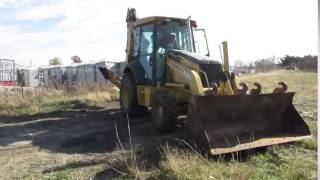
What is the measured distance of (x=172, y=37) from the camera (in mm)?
9508

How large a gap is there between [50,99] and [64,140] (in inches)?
325

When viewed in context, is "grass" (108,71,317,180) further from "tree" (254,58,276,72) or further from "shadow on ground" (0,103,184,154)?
"tree" (254,58,276,72)

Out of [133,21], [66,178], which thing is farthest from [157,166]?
[133,21]

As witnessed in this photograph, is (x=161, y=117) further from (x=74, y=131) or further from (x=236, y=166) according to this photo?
(x=236, y=166)

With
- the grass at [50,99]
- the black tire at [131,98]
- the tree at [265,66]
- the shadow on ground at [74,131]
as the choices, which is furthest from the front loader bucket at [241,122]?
the tree at [265,66]

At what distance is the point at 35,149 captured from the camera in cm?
771

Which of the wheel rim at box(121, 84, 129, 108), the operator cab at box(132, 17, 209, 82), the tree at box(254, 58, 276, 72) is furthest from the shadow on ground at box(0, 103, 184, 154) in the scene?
the tree at box(254, 58, 276, 72)

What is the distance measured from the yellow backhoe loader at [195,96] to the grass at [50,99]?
3776 millimetres

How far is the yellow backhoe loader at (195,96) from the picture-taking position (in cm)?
680

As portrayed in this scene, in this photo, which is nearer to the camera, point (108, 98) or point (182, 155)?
point (182, 155)

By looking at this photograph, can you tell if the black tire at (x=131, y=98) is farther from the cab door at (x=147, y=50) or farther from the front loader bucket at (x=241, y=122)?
the front loader bucket at (x=241, y=122)

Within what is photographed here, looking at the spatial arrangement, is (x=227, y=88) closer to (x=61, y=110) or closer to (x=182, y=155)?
(x=182, y=155)

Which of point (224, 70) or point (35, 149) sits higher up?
point (224, 70)

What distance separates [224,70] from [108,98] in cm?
843
